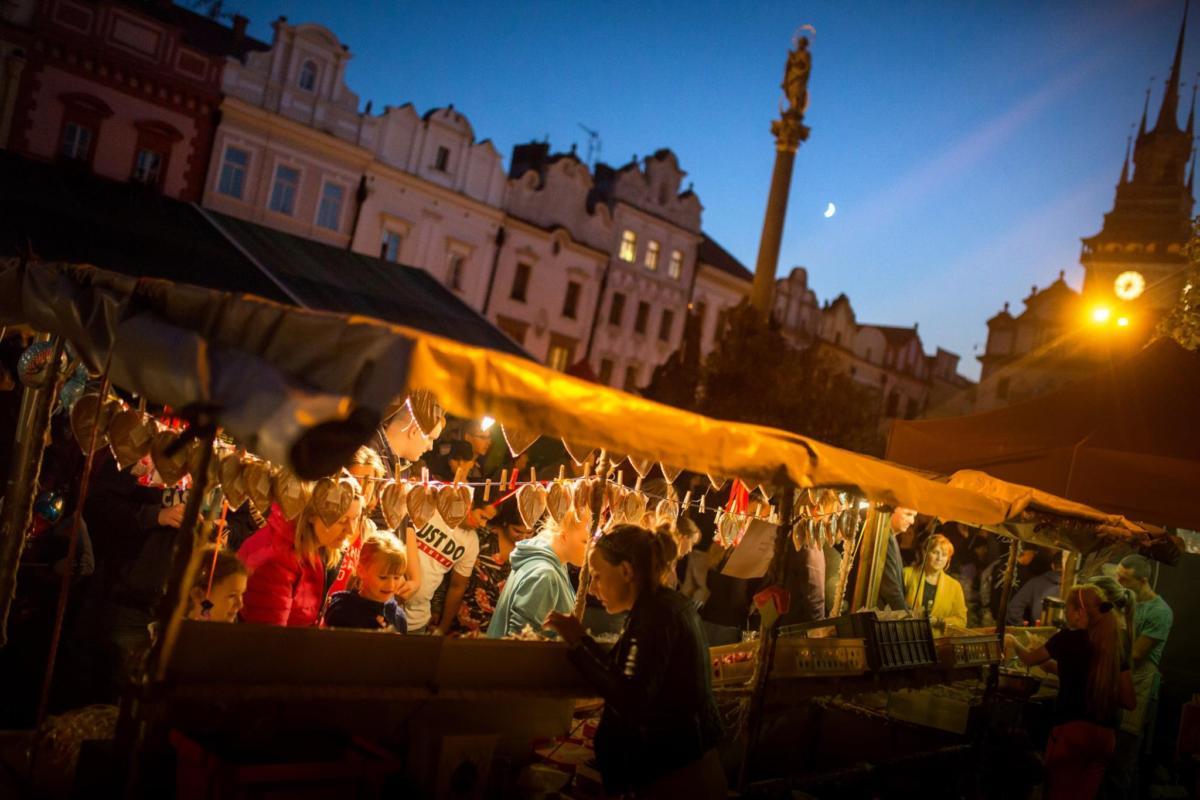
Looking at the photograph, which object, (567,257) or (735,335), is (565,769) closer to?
(735,335)

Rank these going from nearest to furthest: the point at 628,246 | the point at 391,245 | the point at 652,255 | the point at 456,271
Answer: the point at 391,245, the point at 456,271, the point at 628,246, the point at 652,255

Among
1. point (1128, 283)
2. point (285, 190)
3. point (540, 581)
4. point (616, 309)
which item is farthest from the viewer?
point (1128, 283)

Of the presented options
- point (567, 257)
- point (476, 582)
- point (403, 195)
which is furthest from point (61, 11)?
point (476, 582)

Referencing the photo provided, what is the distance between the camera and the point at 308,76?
78.2 feet

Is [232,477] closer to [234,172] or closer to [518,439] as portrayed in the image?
[518,439]

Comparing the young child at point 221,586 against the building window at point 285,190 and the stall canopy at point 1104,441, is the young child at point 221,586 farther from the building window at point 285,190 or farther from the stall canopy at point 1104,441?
the building window at point 285,190

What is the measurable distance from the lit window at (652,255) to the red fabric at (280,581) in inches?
1172

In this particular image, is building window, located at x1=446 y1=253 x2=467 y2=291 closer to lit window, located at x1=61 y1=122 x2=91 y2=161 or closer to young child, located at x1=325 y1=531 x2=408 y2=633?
lit window, located at x1=61 y1=122 x2=91 y2=161

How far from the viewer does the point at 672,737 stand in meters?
3.46

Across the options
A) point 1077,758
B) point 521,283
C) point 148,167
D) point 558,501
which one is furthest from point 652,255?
point 1077,758

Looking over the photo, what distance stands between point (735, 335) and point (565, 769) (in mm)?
18483

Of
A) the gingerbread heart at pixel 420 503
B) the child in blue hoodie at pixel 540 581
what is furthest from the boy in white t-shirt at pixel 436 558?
the child in blue hoodie at pixel 540 581

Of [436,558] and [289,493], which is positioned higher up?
[289,493]

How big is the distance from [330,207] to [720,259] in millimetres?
18805
